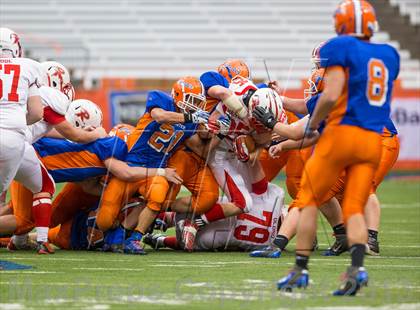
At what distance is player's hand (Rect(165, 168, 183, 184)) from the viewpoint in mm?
7520

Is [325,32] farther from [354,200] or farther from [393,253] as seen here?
[354,200]

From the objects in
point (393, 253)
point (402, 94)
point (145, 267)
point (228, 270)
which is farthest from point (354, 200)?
point (402, 94)

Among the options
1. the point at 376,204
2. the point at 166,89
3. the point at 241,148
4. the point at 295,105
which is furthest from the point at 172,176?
the point at 166,89

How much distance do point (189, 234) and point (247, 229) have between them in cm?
45

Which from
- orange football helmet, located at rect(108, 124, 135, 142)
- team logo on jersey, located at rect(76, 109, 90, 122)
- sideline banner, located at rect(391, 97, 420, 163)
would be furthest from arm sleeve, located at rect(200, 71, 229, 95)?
sideline banner, located at rect(391, 97, 420, 163)

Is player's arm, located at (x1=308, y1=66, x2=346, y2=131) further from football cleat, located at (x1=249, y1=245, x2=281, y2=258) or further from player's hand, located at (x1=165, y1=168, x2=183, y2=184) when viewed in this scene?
player's hand, located at (x1=165, y1=168, x2=183, y2=184)

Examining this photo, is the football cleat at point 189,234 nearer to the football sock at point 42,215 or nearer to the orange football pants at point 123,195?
the orange football pants at point 123,195

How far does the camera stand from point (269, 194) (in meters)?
7.87

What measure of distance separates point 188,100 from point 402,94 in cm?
1000

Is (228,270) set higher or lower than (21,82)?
lower

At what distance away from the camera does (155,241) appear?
791cm

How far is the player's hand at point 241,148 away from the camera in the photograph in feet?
24.8

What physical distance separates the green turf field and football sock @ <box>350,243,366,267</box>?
0.16 meters

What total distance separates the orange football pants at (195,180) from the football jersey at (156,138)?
0.10 meters
